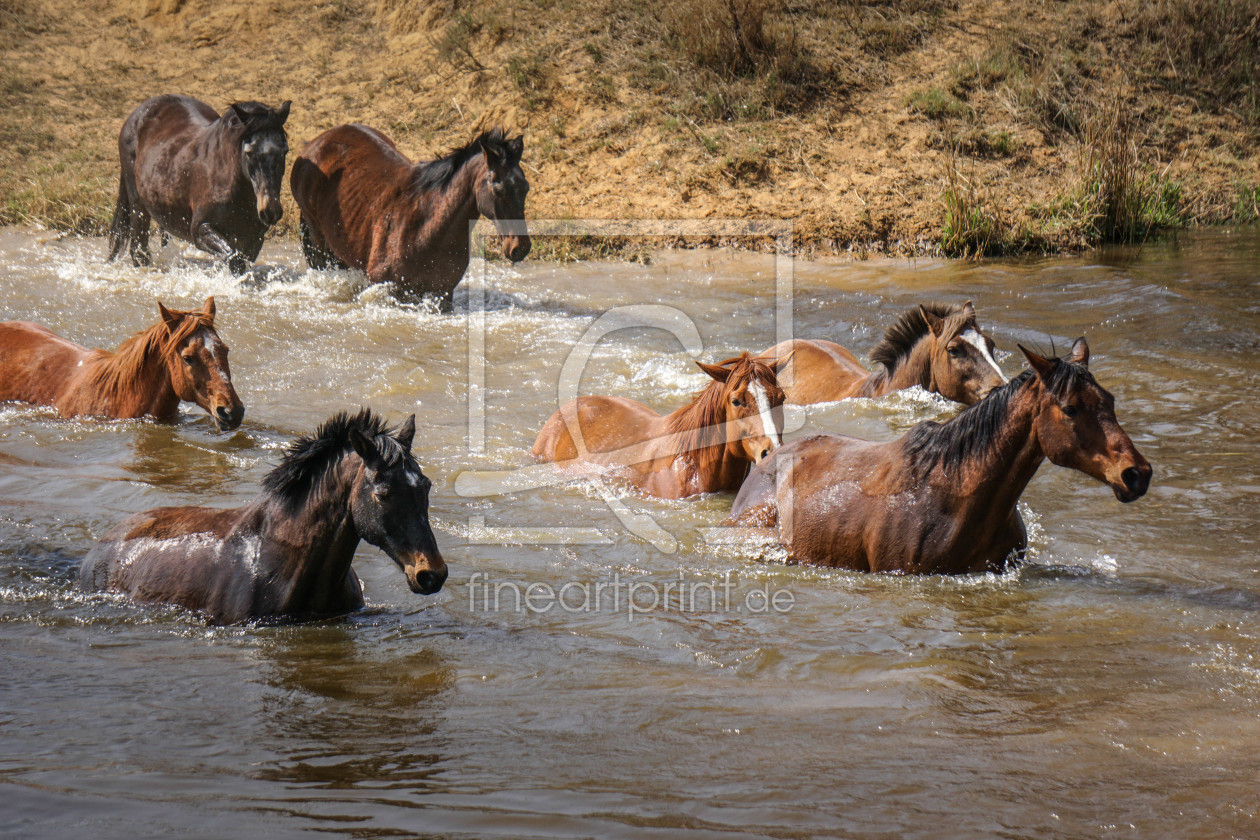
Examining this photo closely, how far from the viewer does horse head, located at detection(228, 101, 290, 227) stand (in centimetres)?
1066

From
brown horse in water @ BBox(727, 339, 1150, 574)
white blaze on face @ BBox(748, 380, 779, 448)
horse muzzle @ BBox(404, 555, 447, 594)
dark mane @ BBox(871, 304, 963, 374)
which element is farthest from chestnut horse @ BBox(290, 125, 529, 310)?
horse muzzle @ BBox(404, 555, 447, 594)

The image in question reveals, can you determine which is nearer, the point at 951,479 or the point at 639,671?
the point at 639,671

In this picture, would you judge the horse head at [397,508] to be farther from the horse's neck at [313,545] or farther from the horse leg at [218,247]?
the horse leg at [218,247]

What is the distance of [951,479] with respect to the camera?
523cm

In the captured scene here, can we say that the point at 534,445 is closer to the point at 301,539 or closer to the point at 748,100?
the point at 301,539

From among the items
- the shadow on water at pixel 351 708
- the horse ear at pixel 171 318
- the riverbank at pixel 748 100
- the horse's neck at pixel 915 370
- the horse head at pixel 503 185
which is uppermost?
the riverbank at pixel 748 100

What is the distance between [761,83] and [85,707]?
546 inches

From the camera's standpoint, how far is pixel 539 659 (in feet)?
14.3

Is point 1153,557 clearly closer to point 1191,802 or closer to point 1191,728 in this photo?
point 1191,728

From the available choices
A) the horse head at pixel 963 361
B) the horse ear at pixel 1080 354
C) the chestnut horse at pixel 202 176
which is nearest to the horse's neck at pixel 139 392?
the chestnut horse at pixel 202 176

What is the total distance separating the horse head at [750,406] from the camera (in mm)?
6062

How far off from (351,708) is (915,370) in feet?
16.9

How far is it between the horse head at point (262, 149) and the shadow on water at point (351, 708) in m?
7.04

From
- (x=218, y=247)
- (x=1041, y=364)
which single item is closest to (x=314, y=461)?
(x=1041, y=364)
